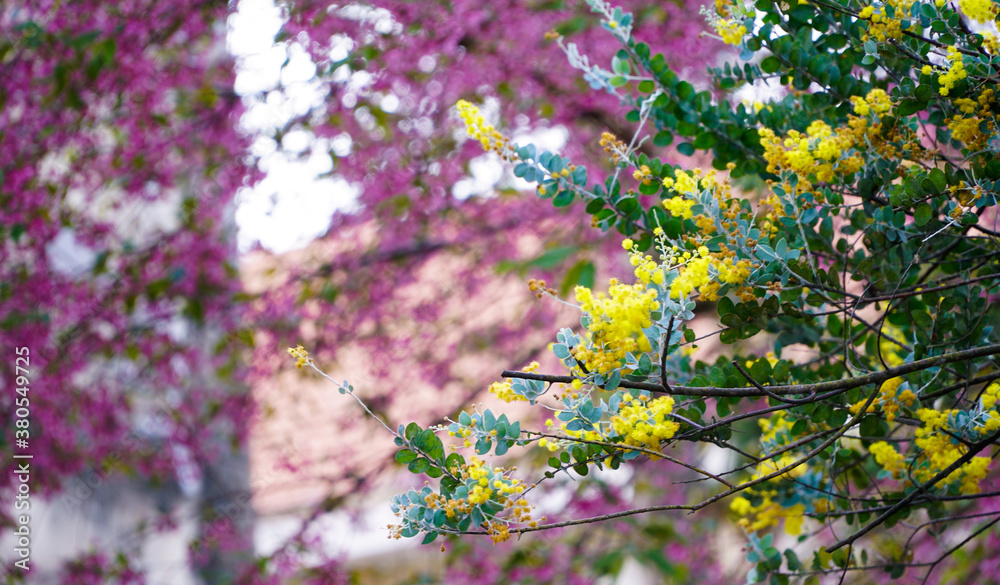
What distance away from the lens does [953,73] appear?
79cm

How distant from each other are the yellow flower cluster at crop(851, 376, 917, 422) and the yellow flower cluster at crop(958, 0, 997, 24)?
0.41 meters

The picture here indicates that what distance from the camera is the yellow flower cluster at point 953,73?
0.79 metres

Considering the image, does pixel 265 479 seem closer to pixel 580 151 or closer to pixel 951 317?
pixel 580 151

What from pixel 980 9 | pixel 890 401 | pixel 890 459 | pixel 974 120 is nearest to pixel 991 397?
pixel 890 401

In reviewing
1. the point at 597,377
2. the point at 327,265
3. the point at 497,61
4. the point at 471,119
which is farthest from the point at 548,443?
the point at 327,265

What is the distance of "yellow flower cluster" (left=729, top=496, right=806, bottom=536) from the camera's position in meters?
1.07

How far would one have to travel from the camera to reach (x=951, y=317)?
3.07 ft

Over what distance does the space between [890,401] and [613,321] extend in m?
0.39

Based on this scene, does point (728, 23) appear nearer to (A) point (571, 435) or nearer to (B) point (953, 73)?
(B) point (953, 73)

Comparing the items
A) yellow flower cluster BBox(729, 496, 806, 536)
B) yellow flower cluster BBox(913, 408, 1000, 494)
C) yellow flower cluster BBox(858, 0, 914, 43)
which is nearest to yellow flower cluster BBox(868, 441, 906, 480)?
yellow flower cluster BBox(913, 408, 1000, 494)

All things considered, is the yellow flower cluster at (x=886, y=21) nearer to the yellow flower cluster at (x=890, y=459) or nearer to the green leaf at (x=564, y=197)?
the green leaf at (x=564, y=197)

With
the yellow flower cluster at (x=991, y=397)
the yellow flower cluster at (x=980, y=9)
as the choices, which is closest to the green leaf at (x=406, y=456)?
the yellow flower cluster at (x=991, y=397)

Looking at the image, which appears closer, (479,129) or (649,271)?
(649,271)

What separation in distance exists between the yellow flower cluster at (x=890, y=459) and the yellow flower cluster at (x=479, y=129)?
0.65m
